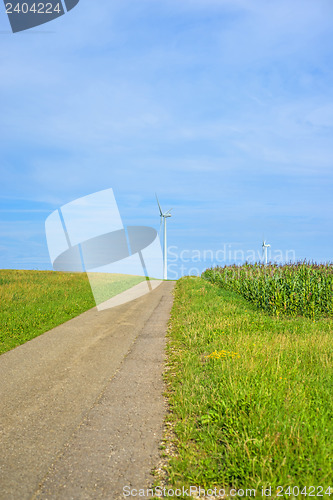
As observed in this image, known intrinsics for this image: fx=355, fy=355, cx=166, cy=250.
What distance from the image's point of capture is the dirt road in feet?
14.5

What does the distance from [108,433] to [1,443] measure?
160 centimetres

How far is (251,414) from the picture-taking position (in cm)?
502

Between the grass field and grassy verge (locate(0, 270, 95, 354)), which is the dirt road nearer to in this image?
grassy verge (locate(0, 270, 95, 354))

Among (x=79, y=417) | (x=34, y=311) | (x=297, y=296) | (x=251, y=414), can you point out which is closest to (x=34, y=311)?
(x=34, y=311)

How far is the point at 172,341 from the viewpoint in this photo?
1098cm

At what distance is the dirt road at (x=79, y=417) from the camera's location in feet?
14.5

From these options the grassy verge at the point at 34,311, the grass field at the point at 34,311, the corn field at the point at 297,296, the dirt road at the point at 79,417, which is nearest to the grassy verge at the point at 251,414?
the dirt road at the point at 79,417

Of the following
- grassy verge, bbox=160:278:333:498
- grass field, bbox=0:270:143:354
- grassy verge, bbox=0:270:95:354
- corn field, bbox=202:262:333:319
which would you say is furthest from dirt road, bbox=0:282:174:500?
corn field, bbox=202:262:333:319

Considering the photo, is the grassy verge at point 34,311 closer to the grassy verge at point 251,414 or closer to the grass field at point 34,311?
the grass field at point 34,311

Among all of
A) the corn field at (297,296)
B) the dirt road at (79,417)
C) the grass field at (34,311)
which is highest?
the dirt road at (79,417)

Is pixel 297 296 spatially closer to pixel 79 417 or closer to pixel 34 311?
pixel 34 311

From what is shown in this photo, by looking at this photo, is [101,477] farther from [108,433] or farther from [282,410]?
[282,410]

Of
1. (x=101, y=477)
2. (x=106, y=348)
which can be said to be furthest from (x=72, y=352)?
(x=101, y=477)

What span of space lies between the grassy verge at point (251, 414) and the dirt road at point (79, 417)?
52 centimetres
